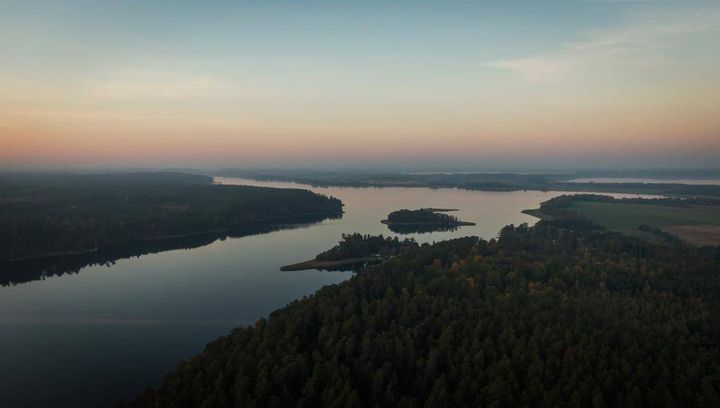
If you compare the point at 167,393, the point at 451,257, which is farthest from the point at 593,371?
the point at 451,257

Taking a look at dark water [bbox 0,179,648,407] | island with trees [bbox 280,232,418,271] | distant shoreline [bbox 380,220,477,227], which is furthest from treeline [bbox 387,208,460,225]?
island with trees [bbox 280,232,418,271]

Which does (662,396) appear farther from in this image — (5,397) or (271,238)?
(271,238)

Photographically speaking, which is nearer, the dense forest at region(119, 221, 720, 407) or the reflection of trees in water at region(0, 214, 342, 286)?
the dense forest at region(119, 221, 720, 407)

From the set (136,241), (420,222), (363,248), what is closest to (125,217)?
(136,241)

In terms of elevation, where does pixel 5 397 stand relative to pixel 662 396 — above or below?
below

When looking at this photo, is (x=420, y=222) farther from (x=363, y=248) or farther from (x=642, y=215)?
(x=642, y=215)

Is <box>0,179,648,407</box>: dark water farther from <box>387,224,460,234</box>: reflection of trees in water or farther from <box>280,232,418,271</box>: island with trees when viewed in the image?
<box>387,224,460,234</box>: reflection of trees in water
